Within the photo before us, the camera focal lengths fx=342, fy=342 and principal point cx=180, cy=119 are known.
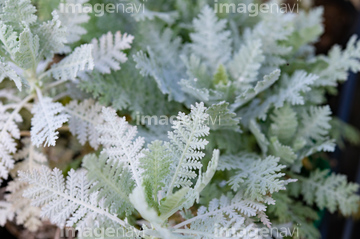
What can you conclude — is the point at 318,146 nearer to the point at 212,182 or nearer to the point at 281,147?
the point at 281,147

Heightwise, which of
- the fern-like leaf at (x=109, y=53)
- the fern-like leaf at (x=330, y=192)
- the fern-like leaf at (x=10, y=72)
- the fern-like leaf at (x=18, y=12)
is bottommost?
the fern-like leaf at (x=330, y=192)

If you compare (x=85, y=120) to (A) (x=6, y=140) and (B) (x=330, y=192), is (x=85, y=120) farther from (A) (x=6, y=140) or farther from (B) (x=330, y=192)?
(B) (x=330, y=192)

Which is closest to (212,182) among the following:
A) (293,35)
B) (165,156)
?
(165,156)

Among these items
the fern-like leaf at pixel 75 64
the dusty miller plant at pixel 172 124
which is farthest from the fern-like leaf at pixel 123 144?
the fern-like leaf at pixel 75 64

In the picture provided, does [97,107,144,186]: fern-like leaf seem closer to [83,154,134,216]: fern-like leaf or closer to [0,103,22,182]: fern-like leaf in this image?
[83,154,134,216]: fern-like leaf

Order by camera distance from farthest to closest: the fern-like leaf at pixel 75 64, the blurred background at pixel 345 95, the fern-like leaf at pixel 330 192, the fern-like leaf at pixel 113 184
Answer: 1. the blurred background at pixel 345 95
2. the fern-like leaf at pixel 330 192
3. the fern-like leaf at pixel 75 64
4. the fern-like leaf at pixel 113 184

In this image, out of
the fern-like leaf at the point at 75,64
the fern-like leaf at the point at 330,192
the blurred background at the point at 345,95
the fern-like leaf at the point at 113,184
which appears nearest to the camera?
the fern-like leaf at the point at 113,184

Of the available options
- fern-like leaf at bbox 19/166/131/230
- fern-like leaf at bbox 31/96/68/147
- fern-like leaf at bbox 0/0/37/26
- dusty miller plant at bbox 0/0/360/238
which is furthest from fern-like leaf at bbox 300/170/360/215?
fern-like leaf at bbox 0/0/37/26

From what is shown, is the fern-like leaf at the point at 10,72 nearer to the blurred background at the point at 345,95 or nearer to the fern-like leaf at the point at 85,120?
the fern-like leaf at the point at 85,120

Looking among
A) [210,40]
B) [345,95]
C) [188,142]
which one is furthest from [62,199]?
[345,95]
